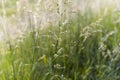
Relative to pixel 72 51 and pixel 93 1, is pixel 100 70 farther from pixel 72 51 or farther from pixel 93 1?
pixel 93 1

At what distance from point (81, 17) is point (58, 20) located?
2.34 ft

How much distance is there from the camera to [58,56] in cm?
416

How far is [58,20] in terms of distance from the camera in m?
4.24

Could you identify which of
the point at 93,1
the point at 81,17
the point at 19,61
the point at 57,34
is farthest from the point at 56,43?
the point at 93,1

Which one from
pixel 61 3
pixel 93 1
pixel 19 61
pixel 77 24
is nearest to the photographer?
pixel 61 3

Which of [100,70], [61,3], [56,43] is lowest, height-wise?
[100,70]

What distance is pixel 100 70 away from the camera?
429 centimetres

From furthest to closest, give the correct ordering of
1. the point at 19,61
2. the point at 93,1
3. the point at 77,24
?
1. the point at 93,1
2. the point at 77,24
3. the point at 19,61

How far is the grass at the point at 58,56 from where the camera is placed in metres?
4.12

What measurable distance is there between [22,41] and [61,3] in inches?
24.7

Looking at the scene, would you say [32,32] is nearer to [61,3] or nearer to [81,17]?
[61,3]

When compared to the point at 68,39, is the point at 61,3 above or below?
above

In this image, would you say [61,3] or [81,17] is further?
[81,17]

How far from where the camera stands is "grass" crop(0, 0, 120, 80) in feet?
13.5
